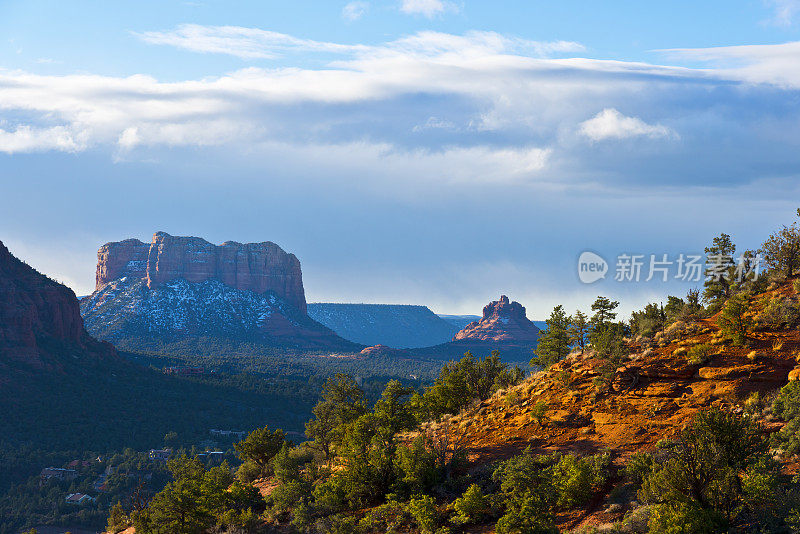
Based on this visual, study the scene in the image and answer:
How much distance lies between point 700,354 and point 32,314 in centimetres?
14903

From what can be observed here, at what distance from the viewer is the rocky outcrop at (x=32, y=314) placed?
136125mm

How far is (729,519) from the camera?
22.1m

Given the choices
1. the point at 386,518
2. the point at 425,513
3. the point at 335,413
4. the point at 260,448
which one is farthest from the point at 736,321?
the point at 260,448

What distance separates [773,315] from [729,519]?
16.3m

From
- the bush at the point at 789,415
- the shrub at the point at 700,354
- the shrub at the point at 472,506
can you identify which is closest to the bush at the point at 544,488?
the shrub at the point at 472,506

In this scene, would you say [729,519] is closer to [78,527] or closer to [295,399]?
[78,527]

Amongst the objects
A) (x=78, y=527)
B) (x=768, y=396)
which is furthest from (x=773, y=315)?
(x=78, y=527)

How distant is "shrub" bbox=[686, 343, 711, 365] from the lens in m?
33.2

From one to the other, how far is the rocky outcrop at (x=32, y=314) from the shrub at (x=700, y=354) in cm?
13261

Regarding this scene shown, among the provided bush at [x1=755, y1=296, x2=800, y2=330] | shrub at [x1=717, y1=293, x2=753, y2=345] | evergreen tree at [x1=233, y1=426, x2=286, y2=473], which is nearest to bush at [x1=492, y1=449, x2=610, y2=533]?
shrub at [x1=717, y1=293, x2=753, y2=345]

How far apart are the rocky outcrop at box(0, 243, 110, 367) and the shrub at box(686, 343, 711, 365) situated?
435 ft

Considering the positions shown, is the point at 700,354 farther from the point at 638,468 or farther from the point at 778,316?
the point at 638,468

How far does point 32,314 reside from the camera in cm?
14725

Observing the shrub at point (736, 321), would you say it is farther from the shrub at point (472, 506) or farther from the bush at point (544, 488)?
the shrub at point (472, 506)
